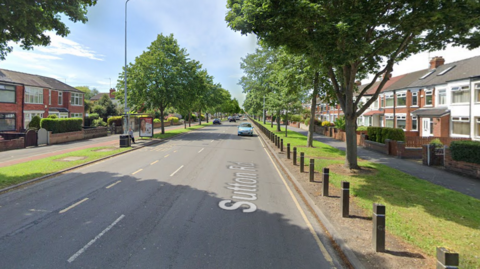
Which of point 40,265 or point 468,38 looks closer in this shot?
point 40,265

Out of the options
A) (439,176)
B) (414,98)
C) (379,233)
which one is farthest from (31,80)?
(414,98)

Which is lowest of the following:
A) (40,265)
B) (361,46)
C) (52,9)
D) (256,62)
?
(40,265)

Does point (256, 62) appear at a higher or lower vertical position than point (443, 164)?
higher

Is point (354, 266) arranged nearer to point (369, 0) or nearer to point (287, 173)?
point (287, 173)

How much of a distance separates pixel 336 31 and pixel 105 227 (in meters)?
9.08

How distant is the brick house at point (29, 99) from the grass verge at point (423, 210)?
37084 mm

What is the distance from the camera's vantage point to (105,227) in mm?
5812

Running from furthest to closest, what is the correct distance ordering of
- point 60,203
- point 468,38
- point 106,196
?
1. point 468,38
2. point 106,196
3. point 60,203

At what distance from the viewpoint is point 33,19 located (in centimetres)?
960

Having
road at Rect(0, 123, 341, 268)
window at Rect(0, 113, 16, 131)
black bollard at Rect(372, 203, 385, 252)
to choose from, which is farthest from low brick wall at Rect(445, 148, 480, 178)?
window at Rect(0, 113, 16, 131)

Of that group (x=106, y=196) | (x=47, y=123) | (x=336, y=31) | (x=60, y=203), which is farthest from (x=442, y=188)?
(x=47, y=123)

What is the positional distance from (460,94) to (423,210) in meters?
25.5

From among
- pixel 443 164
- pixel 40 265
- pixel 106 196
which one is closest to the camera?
pixel 40 265

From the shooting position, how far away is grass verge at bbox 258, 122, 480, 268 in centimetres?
515
